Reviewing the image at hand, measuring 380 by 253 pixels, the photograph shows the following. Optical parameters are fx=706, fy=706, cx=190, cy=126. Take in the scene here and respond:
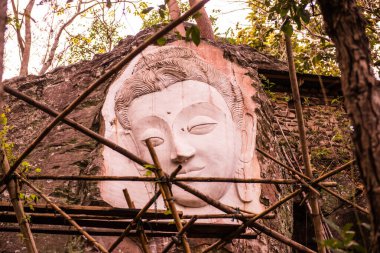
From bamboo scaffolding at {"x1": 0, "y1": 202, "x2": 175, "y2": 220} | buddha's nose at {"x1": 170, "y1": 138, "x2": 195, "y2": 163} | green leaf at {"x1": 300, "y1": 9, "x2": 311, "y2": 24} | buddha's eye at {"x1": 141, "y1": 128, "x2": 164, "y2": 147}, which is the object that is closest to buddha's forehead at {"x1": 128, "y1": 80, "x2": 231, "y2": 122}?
buddha's eye at {"x1": 141, "y1": 128, "x2": 164, "y2": 147}

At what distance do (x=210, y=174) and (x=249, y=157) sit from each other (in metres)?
0.40

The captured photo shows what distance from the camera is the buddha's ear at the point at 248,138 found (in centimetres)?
547

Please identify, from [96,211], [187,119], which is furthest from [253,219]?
[187,119]

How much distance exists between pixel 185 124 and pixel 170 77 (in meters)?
0.46

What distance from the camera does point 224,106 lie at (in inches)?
219

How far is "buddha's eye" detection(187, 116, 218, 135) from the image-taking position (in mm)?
5320

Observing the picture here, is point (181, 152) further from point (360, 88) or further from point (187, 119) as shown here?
point (360, 88)

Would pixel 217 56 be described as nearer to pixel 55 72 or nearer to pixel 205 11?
pixel 55 72

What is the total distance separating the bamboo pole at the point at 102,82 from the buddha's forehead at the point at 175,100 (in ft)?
6.44

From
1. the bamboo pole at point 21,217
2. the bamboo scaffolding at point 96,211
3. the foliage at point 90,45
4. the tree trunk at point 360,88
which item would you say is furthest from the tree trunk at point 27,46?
the tree trunk at point 360,88

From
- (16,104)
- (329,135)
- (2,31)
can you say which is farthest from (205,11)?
(2,31)

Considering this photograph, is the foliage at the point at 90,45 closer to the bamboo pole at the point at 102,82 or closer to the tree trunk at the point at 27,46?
the tree trunk at the point at 27,46

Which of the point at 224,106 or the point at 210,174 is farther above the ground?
the point at 224,106

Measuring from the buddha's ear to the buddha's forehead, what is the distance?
0.18 meters
